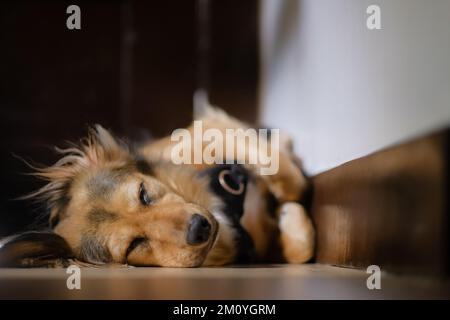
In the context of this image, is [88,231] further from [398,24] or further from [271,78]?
[398,24]

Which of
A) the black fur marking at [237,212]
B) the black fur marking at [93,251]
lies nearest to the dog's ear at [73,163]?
the black fur marking at [93,251]

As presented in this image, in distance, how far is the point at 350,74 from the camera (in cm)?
121

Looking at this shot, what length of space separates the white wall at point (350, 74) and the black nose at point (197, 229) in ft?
1.16

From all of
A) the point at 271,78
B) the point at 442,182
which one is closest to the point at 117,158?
the point at 271,78

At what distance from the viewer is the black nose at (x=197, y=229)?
3.92 feet

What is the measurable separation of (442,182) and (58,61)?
986 mm

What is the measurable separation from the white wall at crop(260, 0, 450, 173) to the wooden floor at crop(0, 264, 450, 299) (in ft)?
0.83

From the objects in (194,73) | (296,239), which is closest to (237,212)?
(296,239)

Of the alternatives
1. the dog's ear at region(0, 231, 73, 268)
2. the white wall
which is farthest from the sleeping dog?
the white wall

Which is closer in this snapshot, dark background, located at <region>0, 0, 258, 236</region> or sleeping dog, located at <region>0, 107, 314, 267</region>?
sleeping dog, located at <region>0, 107, 314, 267</region>

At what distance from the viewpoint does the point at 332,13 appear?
130 centimetres

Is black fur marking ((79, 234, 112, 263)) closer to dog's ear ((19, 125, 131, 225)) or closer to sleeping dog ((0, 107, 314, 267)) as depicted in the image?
sleeping dog ((0, 107, 314, 267))

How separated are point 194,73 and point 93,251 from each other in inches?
22.1

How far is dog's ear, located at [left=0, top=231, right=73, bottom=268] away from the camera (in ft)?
3.85
